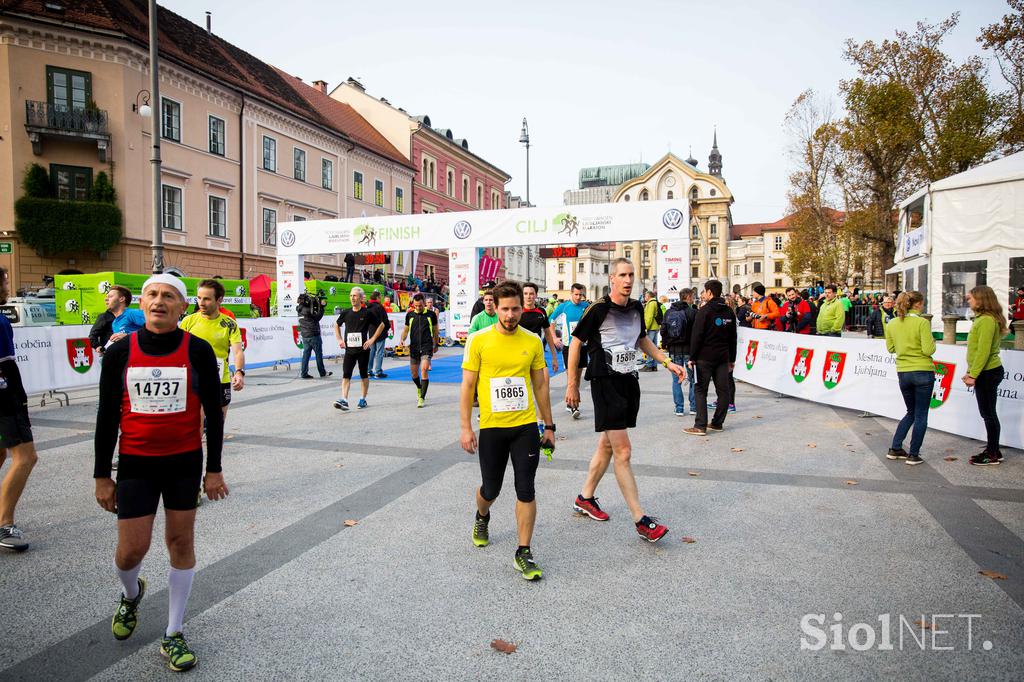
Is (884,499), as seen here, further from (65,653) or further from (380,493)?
(65,653)

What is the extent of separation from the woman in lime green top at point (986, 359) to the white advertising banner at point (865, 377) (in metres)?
0.20

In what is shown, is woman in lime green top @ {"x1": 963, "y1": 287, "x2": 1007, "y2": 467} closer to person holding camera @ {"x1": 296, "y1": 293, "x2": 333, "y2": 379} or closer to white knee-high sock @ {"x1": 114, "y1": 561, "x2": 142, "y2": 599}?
white knee-high sock @ {"x1": 114, "y1": 561, "x2": 142, "y2": 599}

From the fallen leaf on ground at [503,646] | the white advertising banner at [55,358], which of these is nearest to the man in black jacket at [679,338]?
the fallen leaf on ground at [503,646]

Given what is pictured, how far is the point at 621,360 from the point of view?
477 centimetres

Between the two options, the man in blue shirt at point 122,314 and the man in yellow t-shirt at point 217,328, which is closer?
the man in yellow t-shirt at point 217,328

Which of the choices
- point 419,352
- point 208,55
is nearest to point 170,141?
point 208,55

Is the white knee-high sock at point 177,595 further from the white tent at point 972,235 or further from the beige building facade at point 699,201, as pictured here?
the beige building facade at point 699,201

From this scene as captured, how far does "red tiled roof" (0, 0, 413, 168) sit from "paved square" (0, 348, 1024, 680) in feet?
81.7

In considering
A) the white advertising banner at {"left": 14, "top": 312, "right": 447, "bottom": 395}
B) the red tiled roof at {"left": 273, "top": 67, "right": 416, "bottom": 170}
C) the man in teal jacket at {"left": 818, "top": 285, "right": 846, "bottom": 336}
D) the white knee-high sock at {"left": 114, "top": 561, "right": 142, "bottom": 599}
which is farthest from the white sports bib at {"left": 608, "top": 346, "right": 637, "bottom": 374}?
the red tiled roof at {"left": 273, "top": 67, "right": 416, "bottom": 170}

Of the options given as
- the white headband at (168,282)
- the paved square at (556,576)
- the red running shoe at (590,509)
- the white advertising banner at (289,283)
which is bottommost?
the paved square at (556,576)

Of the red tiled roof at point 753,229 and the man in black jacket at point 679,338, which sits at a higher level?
the red tiled roof at point 753,229

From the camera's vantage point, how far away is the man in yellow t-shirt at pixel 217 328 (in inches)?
235

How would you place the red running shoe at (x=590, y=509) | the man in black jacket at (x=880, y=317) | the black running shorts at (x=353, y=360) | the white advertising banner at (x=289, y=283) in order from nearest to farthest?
1. the red running shoe at (x=590, y=509)
2. the black running shorts at (x=353, y=360)
3. the man in black jacket at (x=880, y=317)
4. the white advertising banner at (x=289, y=283)

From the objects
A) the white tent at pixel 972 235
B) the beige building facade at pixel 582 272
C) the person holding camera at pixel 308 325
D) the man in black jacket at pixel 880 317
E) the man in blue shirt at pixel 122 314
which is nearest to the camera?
the man in blue shirt at pixel 122 314
